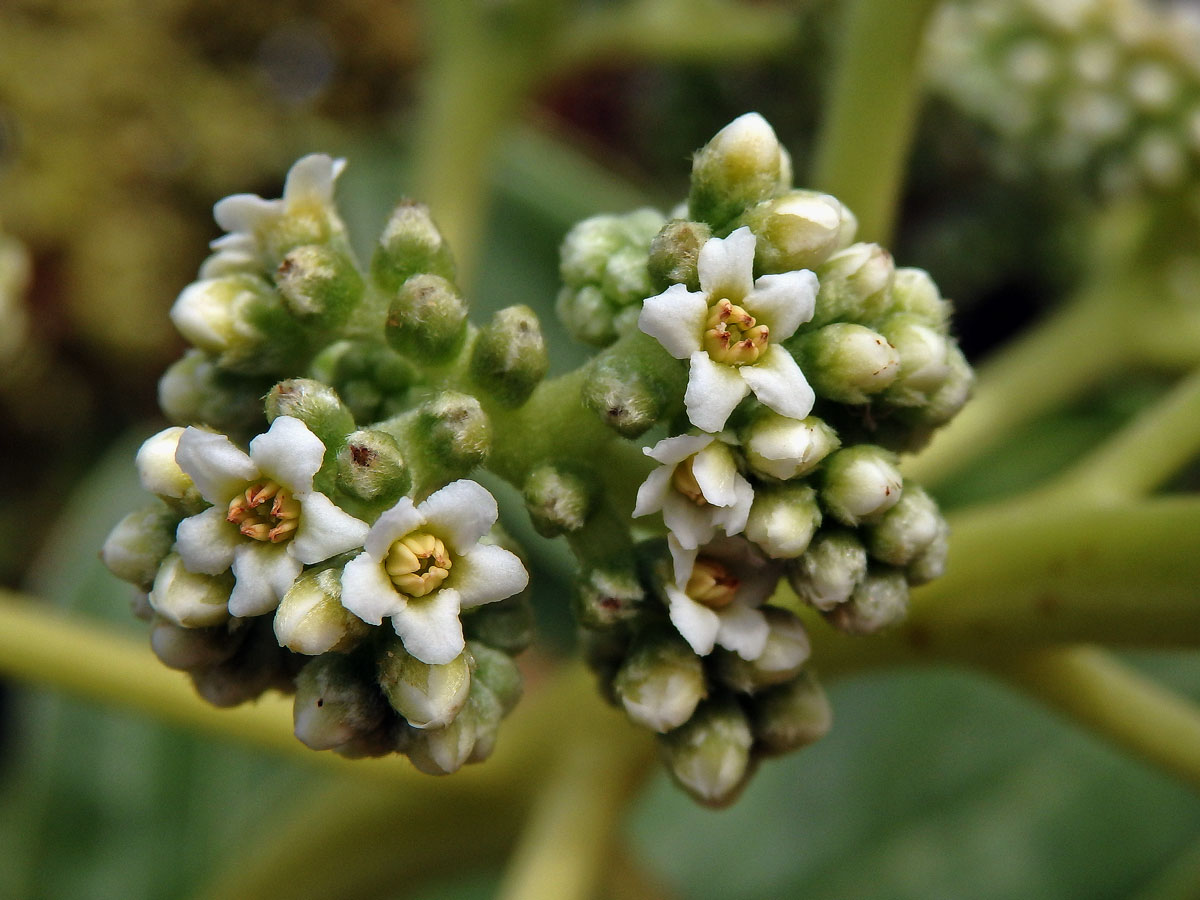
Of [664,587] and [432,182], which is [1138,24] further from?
[664,587]

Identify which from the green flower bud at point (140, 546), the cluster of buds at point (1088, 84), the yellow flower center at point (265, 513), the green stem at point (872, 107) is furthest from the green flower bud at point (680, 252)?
the cluster of buds at point (1088, 84)

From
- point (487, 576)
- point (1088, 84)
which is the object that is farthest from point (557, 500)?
point (1088, 84)

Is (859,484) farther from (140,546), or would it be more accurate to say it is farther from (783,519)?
(140,546)

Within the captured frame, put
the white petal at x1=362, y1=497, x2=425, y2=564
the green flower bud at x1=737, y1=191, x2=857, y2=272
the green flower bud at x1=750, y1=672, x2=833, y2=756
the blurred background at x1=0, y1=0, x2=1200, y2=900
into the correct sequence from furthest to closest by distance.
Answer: the blurred background at x1=0, y1=0, x2=1200, y2=900 → the green flower bud at x1=750, y1=672, x2=833, y2=756 → the green flower bud at x1=737, y1=191, x2=857, y2=272 → the white petal at x1=362, y1=497, x2=425, y2=564

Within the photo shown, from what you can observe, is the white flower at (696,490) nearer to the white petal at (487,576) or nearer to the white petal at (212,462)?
the white petal at (487,576)

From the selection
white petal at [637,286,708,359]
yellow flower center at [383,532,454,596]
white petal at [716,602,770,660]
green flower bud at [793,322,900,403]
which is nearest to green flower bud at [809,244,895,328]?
green flower bud at [793,322,900,403]

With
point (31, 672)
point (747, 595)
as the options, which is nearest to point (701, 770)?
point (747, 595)

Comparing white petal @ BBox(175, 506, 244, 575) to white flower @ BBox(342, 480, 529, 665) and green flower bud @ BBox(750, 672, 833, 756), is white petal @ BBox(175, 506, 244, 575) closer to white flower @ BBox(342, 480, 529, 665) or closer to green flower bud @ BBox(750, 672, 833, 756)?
white flower @ BBox(342, 480, 529, 665)
